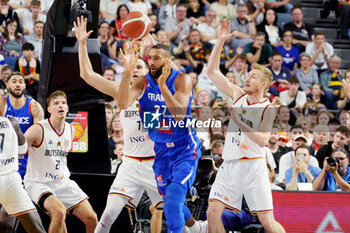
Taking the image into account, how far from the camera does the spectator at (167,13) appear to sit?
51.0 ft

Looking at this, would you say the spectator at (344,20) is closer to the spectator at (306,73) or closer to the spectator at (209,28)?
the spectator at (306,73)

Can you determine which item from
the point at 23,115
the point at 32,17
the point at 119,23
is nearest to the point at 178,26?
the point at 119,23

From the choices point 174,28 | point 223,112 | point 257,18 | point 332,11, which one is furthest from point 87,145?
point 332,11

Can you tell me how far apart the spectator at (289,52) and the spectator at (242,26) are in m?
0.77

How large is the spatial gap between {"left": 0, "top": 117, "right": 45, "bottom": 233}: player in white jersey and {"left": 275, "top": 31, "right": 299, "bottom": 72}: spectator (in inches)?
350

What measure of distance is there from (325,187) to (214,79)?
2.53 m

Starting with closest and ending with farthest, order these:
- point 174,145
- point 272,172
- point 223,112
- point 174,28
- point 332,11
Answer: point 174,145 → point 272,172 → point 223,112 → point 174,28 → point 332,11

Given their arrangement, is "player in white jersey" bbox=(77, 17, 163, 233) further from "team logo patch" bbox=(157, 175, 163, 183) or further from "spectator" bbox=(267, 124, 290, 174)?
"spectator" bbox=(267, 124, 290, 174)

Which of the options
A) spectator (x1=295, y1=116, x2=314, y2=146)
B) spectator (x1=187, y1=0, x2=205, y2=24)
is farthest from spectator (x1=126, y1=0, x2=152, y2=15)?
spectator (x1=295, y1=116, x2=314, y2=146)

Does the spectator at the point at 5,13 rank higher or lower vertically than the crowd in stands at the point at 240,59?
higher

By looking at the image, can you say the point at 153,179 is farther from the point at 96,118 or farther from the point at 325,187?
the point at 325,187

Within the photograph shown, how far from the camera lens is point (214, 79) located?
8109mm

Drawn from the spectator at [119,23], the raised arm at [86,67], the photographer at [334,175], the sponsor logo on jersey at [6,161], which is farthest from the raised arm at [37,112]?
the spectator at [119,23]

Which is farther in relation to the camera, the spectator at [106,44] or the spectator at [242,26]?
the spectator at [242,26]
